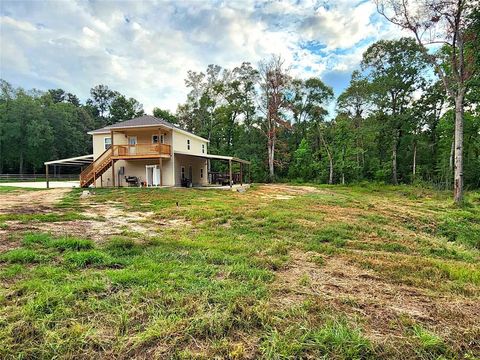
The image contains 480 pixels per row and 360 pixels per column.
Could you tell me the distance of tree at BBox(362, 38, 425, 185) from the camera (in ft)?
87.2

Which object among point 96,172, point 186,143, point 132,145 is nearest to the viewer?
point 132,145

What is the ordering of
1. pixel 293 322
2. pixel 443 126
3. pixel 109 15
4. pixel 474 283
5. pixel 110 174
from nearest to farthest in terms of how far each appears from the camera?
pixel 293 322
pixel 474 283
pixel 109 15
pixel 110 174
pixel 443 126

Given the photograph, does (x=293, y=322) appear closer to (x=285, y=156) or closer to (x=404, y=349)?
(x=404, y=349)

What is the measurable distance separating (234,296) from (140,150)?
18182mm

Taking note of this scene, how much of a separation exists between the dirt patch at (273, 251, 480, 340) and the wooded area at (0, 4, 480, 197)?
21307 millimetres

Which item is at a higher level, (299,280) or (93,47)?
(93,47)

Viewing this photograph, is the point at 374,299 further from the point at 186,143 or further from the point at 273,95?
the point at 273,95

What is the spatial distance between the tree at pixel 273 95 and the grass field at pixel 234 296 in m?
25.8

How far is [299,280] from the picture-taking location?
3672 millimetres

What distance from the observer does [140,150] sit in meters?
19.5

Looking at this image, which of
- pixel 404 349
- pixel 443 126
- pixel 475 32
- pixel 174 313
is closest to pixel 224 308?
pixel 174 313

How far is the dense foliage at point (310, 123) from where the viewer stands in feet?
88.4

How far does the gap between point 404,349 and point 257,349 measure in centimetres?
123

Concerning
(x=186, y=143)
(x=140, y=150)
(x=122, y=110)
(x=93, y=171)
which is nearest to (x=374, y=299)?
(x=140, y=150)
